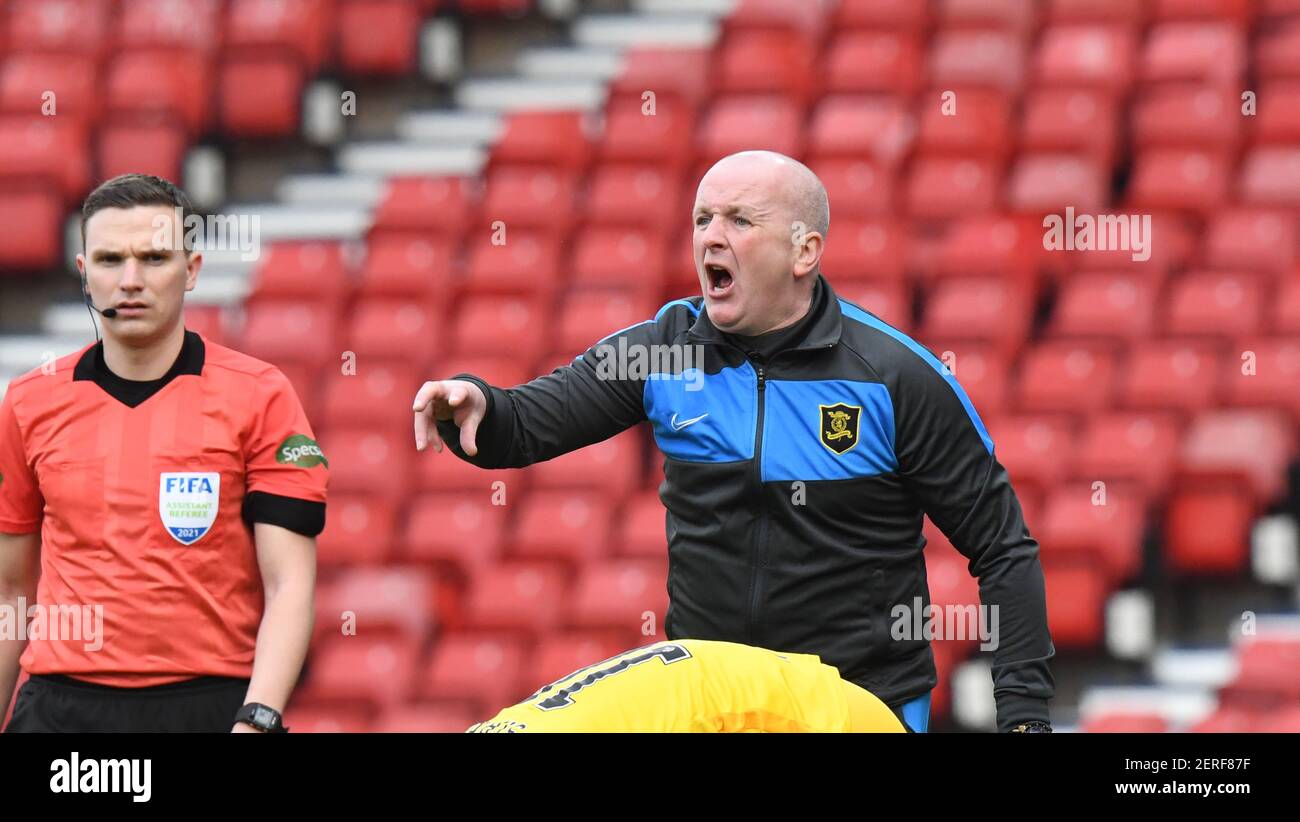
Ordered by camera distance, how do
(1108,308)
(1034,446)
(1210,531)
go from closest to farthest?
(1210,531) → (1034,446) → (1108,308)

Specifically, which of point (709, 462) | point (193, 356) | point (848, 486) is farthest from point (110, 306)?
point (848, 486)

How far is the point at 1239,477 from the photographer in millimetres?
5570

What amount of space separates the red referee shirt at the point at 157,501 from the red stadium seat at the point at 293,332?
3.57 metres

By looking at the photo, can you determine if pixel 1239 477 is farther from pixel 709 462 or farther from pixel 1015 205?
pixel 709 462

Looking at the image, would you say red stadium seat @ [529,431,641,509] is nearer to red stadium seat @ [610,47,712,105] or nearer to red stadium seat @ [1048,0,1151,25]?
red stadium seat @ [610,47,712,105]

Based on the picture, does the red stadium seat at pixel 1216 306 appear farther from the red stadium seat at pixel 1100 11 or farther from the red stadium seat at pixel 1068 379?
the red stadium seat at pixel 1100 11

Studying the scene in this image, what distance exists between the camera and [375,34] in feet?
24.4

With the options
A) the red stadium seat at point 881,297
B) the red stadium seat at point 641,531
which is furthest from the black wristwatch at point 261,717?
the red stadium seat at point 881,297

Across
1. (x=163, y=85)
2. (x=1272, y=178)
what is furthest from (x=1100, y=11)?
(x=163, y=85)

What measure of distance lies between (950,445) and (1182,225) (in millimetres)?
3970

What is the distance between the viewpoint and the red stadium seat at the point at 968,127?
21.9 ft

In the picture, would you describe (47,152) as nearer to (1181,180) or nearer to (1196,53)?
(1181,180)

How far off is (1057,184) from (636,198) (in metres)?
1.49

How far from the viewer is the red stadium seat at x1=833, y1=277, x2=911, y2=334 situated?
6.17m
